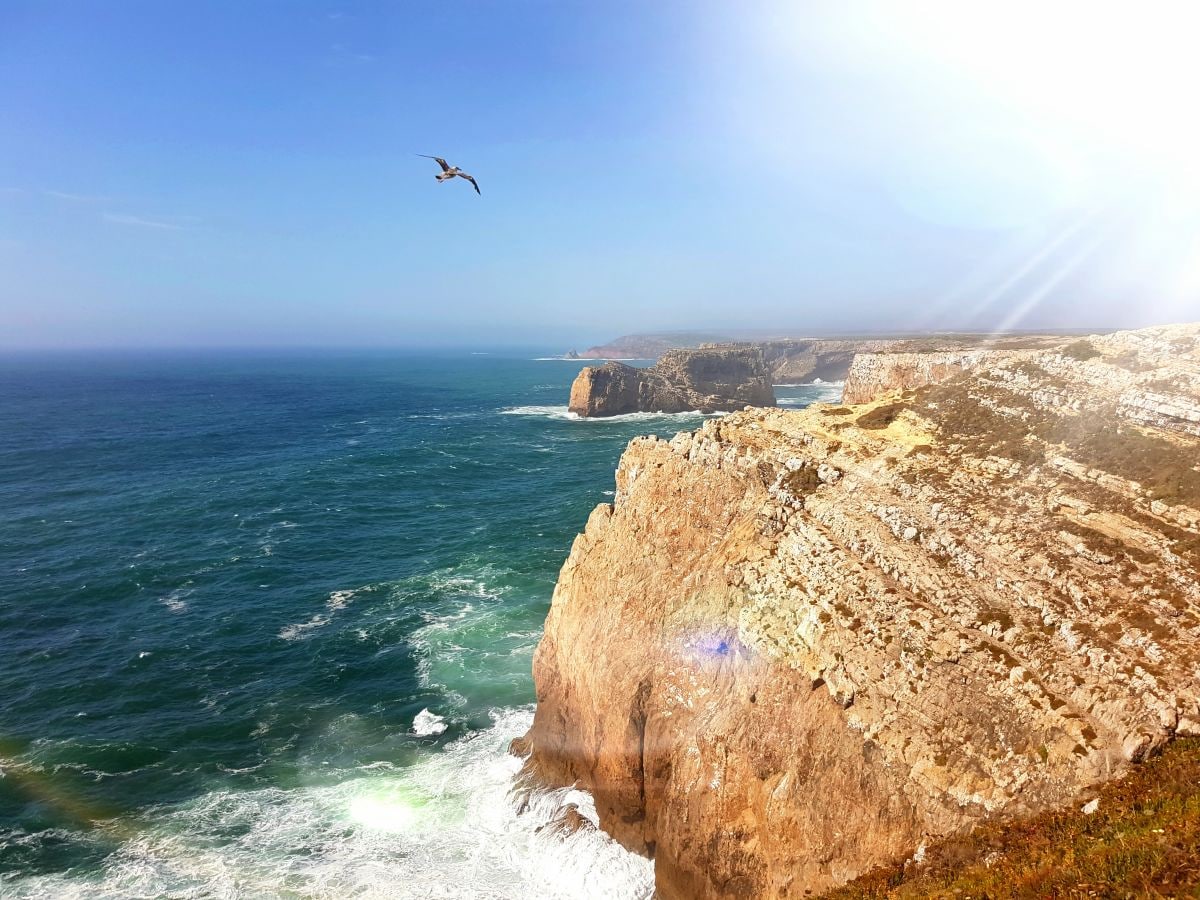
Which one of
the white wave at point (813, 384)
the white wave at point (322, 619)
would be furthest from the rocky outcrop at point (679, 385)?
the white wave at point (322, 619)

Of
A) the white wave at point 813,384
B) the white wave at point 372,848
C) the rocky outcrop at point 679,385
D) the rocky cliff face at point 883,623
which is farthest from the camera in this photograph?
the white wave at point 813,384

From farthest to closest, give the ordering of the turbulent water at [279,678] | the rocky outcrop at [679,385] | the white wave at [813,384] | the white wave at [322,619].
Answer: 1. the white wave at [813,384]
2. the rocky outcrop at [679,385]
3. the white wave at [322,619]
4. the turbulent water at [279,678]

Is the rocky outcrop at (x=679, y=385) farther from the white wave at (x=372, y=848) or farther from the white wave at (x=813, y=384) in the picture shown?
the white wave at (x=372, y=848)

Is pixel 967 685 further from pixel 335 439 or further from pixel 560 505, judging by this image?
pixel 335 439

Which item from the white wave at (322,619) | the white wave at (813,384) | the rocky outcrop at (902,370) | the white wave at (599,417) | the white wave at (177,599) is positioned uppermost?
the rocky outcrop at (902,370)

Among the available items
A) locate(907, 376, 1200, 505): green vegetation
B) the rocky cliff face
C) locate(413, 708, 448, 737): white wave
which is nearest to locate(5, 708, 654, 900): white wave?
the rocky cliff face

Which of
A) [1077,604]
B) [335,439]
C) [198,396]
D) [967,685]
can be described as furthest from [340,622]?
[198,396]

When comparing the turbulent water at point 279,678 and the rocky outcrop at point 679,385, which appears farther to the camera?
the rocky outcrop at point 679,385
